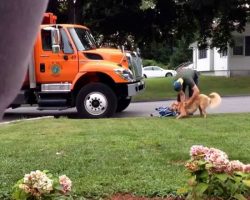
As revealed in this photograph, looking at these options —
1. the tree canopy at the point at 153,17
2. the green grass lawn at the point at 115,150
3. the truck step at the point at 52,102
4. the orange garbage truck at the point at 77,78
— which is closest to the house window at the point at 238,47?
the tree canopy at the point at 153,17

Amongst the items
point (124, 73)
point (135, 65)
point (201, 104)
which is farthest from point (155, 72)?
point (201, 104)

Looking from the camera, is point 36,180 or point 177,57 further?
point 177,57

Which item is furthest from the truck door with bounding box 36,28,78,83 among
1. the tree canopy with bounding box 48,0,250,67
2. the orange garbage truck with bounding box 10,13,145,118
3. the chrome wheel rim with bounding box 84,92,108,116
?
the tree canopy with bounding box 48,0,250,67

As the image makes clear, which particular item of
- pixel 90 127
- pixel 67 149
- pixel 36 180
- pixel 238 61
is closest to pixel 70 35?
pixel 90 127

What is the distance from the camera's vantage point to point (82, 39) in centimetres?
1450

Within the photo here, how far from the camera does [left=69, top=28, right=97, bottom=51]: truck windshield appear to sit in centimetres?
1418

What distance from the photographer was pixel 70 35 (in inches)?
553

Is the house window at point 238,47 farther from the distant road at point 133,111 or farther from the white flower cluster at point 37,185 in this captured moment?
the white flower cluster at point 37,185

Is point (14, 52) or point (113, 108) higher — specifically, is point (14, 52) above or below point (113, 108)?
above

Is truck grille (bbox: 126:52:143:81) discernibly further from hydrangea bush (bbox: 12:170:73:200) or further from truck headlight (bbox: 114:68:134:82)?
hydrangea bush (bbox: 12:170:73:200)

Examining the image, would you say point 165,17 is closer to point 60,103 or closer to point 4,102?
point 60,103

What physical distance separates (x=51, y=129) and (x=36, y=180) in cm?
623

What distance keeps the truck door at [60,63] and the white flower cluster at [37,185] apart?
31.5 feet

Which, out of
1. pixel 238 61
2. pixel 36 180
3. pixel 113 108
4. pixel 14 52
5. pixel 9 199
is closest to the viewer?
pixel 14 52
